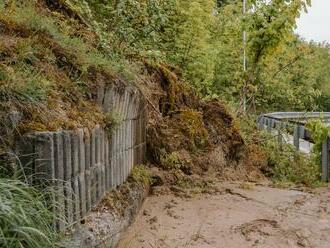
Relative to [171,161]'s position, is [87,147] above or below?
above

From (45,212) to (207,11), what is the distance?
44.0 feet

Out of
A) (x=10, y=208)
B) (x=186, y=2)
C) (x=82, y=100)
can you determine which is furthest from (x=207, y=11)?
(x=10, y=208)

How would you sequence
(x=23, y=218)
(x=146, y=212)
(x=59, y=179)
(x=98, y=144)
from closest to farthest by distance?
(x=23, y=218), (x=59, y=179), (x=98, y=144), (x=146, y=212)

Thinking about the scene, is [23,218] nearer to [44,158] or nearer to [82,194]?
[44,158]

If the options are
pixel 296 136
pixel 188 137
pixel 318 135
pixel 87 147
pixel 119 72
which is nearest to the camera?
pixel 87 147

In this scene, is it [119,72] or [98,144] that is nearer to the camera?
[98,144]

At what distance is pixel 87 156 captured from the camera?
14.3 feet

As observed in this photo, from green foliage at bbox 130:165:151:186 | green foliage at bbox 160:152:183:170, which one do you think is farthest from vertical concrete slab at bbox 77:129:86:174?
green foliage at bbox 160:152:183:170

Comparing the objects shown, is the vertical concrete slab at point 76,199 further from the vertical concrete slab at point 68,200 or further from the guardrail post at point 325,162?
the guardrail post at point 325,162

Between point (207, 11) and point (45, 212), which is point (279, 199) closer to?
point (45, 212)

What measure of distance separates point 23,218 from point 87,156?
1519 mm

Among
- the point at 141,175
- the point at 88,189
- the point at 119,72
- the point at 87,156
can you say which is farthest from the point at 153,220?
the point at 119,72

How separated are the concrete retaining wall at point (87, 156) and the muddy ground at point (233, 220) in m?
0.62

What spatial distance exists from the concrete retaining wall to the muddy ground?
62cm
